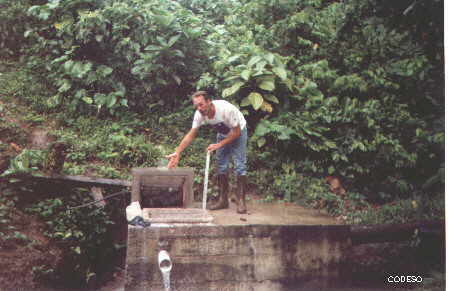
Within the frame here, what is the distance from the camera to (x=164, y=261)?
231 inches

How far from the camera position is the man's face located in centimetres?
636

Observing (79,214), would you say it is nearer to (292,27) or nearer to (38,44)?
(38,44)

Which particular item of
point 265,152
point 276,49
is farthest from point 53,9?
point 265,152

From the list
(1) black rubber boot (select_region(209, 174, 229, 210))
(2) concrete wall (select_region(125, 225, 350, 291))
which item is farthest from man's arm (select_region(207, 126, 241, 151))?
(2) concrete wall (select_region(125, 225, 350, 291))

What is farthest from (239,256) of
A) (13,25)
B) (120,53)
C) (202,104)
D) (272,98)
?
(13,25)

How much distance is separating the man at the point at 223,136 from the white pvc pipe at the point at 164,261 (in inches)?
54.9

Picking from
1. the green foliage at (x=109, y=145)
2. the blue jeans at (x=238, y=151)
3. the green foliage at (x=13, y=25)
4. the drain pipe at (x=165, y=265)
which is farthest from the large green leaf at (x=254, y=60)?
the green foliage at (x=13, y=25)

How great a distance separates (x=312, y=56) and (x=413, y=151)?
9.60 ft

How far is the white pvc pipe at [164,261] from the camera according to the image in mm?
5699

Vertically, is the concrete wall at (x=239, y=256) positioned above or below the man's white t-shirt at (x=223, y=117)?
below

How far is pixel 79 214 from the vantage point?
25.3 ft

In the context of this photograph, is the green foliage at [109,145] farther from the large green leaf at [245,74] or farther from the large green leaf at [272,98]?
the large green leaf at [272,98]

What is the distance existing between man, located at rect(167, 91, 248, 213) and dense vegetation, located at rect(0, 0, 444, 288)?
1.41 m

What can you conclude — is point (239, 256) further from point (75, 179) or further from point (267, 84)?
point (267, 84)
